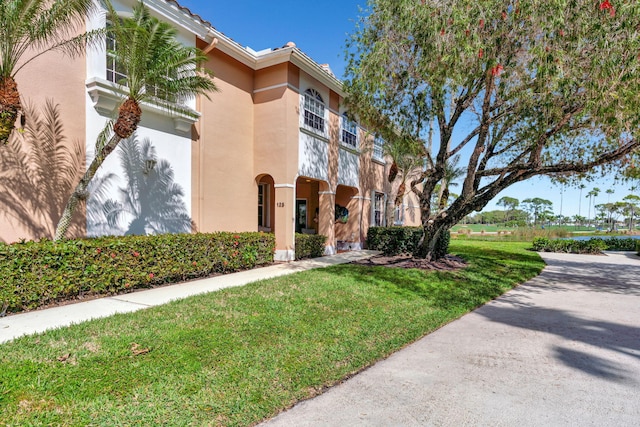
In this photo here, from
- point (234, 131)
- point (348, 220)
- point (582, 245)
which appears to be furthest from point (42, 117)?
point (582, 245)

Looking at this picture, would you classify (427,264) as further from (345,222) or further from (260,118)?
(260,118)

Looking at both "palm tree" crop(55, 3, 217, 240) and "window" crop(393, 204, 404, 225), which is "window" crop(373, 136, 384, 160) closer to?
"window" crop(393, 204, 404, 225)

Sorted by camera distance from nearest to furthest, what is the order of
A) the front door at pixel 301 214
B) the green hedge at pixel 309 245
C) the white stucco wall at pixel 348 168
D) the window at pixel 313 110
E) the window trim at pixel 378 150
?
1. the green hedge at pixel 309 245
2. the window at pixel 313 110
3. the white stucco wall at pixel 348 168
4. the front door at pixel 301 214
5. the window trim at pixel 378 150

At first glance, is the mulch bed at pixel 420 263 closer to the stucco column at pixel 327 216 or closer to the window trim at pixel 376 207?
the stucco column at pixel 327 216

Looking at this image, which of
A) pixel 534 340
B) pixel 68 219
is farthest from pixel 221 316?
pixel 534 340

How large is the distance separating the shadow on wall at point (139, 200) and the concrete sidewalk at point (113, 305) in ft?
7.10

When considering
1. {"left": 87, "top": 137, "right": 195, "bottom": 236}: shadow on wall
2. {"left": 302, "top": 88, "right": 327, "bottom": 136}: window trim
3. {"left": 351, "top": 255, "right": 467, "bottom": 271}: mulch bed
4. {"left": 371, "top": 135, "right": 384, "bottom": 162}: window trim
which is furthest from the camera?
{"left": 371, "top": 135, "right": 384, "bottom": 162}: window trim

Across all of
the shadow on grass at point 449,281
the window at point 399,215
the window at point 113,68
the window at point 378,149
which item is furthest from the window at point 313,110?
the window at point 399,215

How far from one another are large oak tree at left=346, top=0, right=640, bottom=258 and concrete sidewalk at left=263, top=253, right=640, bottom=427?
14.1 ft

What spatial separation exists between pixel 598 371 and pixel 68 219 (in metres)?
8.96

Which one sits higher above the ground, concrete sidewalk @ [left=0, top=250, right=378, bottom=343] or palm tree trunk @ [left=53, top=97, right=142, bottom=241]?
palm tree trunk @ [left=53, top=97, right=142, bottom=241]

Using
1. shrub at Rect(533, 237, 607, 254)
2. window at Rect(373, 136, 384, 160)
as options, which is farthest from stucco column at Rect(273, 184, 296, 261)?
shrub at Rect(533, 237, 607, 254)

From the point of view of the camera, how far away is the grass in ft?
9.87

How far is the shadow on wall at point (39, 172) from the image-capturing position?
672 centimetres
